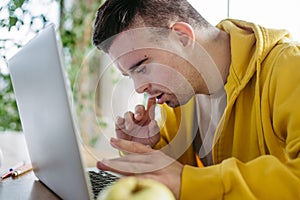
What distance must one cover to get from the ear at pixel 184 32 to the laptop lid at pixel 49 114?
35 cm

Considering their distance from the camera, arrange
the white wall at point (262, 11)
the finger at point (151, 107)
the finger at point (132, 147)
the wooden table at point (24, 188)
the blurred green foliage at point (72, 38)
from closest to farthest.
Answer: the finger at point (132, 147)
the wooden table at point (24, 188)
the finger at point (151, 107)
the white wall at point (262, 11)
the blurred green foliage at point (72, 38)

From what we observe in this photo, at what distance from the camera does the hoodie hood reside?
3.05 feet

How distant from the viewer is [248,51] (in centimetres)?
97

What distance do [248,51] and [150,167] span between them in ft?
1.34

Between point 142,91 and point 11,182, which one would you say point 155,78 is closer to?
point 142,91

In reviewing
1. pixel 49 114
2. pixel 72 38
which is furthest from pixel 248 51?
pixel 72 38

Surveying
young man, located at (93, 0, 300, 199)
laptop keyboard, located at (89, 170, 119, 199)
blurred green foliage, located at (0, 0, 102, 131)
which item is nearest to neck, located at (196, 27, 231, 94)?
young man, located at (93, 0, 300, 199)

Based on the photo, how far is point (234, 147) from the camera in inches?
39.1

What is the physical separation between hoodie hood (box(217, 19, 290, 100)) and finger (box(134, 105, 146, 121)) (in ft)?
0.83

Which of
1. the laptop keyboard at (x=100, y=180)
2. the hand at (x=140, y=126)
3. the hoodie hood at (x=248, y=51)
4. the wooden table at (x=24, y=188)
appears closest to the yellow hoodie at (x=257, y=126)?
the hoodie hood at (x=248, y=51)

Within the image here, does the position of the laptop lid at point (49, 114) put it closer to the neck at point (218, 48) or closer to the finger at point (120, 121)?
the finger at point (120, 121)

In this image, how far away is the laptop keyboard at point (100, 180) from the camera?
2.79 feet

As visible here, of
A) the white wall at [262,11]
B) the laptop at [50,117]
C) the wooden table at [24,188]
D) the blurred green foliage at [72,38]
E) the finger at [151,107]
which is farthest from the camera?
the blurred green foliage at [72,38]

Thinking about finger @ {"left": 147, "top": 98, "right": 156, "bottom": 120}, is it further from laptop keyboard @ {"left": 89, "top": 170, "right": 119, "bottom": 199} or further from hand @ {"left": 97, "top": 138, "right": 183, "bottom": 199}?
hand @ {"left": 97, "top": 138, "right": 183, "bottom": 199}
